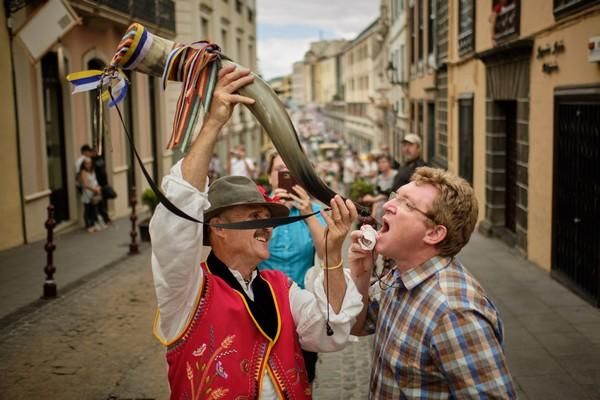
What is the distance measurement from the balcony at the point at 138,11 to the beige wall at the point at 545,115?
30.1ft

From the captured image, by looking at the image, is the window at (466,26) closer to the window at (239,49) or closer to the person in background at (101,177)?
the person in background at (101,177)

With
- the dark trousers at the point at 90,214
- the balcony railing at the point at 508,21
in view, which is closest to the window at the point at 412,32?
the balcony railing at the point at 508,21

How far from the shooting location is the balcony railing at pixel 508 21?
443 inches

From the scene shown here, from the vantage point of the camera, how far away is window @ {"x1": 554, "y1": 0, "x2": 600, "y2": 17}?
8020 mm

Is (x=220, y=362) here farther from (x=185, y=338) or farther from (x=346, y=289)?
(x=346, y=289)

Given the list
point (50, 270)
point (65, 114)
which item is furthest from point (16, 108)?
point (50, 270)

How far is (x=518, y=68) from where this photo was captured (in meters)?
11.4

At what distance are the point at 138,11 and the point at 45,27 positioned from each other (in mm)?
6845

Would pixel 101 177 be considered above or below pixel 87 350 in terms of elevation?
above

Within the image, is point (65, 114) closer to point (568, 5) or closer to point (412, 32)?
point (568, 5)

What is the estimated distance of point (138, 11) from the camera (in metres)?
18.1

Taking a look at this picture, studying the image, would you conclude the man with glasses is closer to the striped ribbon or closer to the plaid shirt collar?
the plaid shirt collar

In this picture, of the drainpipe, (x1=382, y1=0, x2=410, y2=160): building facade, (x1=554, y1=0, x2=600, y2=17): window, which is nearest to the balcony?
the drainpipe

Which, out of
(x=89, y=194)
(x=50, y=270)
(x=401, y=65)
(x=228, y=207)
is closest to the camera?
(x=228, y=207)
